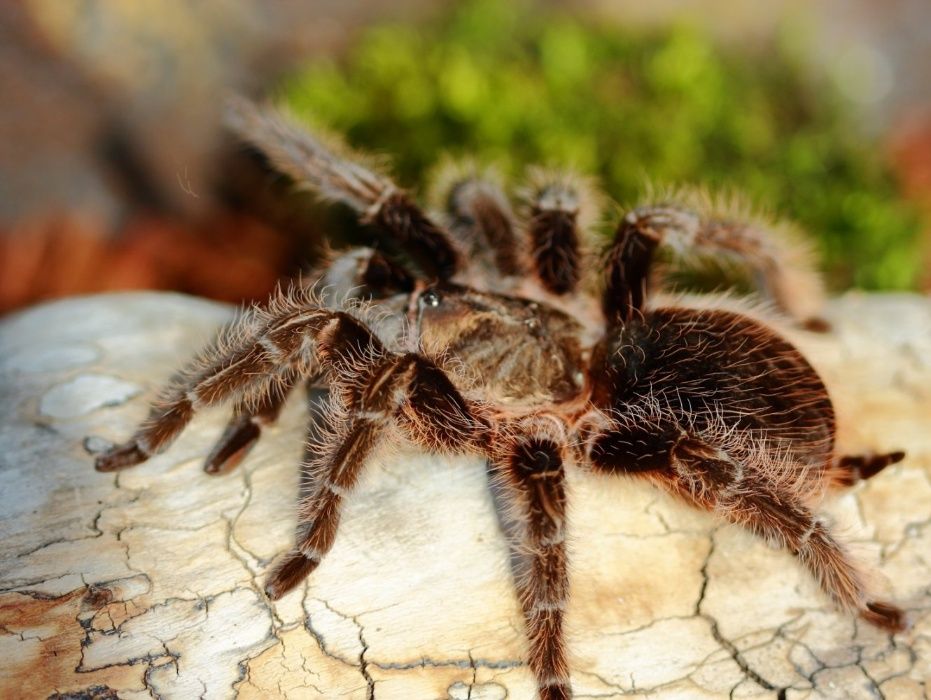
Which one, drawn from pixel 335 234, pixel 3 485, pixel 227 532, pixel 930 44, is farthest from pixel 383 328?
pixel 930 44

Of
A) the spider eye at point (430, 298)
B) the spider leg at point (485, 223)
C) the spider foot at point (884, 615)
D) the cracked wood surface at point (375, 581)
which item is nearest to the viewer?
the cracked wood surface at point (375, 581)

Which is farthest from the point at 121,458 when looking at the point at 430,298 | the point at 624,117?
the point at 624,117

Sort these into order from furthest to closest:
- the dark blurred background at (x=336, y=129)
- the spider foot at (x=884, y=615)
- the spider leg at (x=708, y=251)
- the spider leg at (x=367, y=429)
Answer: the dark blurred background at (x=336, y=129)
the spider leg at (x=708, y=251)
the spider foot at (x=884, y=615)
the spider leg at (x=367, y=429)

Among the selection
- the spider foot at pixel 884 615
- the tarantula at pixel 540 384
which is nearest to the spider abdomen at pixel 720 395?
the tarantula at pixel 540 384

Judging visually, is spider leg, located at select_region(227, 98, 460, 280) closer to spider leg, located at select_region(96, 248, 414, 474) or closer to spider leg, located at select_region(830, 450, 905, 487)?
spider leg, located at select_region(96, 248, 414, 474)

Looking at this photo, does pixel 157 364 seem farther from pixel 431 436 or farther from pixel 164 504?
pixel 431 436

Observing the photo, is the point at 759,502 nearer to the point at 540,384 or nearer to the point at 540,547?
the point at 540,547

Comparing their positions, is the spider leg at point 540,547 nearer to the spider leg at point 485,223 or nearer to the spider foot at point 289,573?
the spider foot at point 289,573
